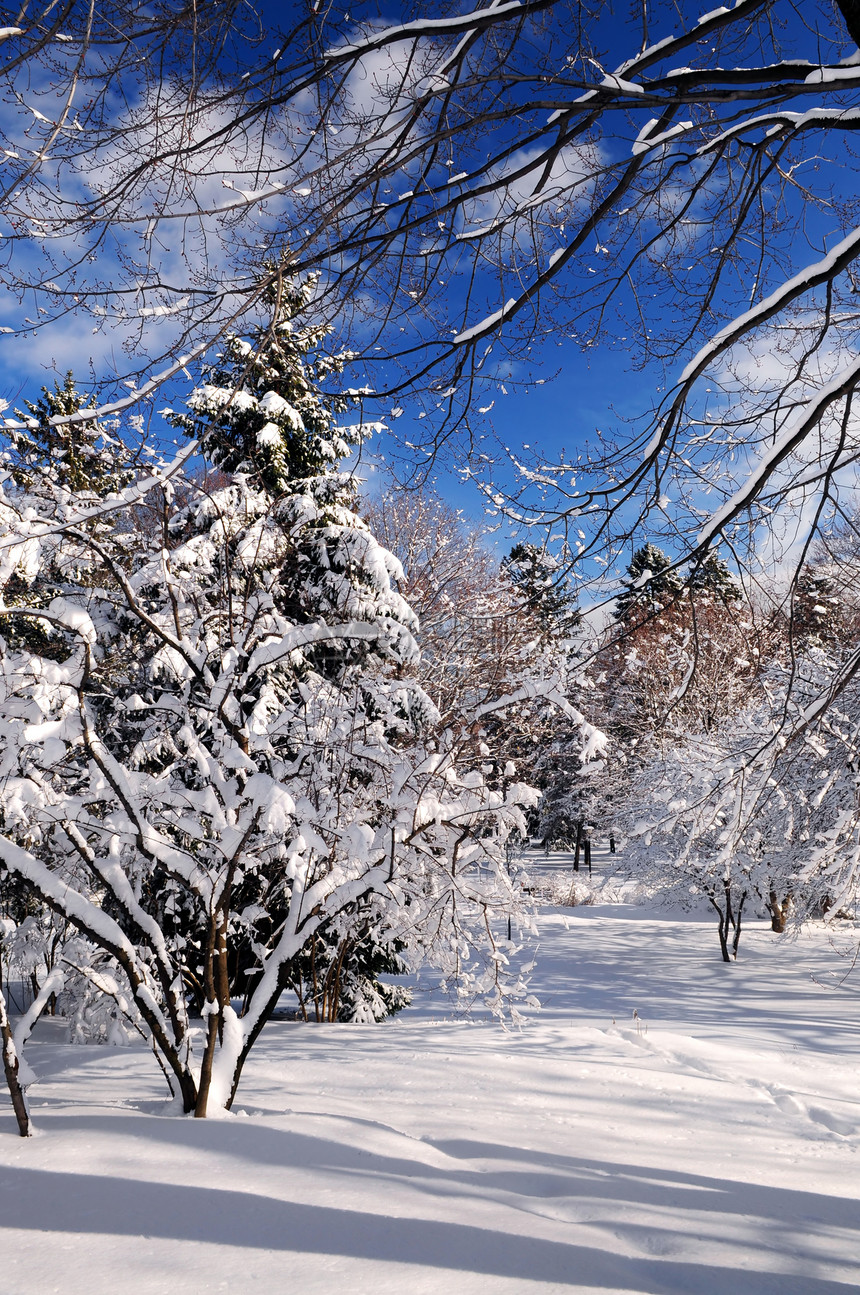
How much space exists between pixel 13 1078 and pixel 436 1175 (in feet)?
7.39

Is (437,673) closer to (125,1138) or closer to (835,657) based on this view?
(835,657)

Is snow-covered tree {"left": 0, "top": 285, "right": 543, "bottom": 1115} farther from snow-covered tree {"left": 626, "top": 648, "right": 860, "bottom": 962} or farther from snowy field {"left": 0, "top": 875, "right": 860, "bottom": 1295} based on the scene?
snow-covered tree {"left": 626, "top": 648, "right": 860, "bottom": 962}

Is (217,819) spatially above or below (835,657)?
below

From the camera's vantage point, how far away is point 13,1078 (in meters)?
3.81

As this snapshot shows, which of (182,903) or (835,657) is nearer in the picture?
(182,903)

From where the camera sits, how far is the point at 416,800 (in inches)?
186

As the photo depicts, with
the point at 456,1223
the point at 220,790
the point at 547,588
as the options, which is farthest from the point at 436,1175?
the point at 547,588

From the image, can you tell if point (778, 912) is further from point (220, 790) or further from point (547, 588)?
point (547, 588)

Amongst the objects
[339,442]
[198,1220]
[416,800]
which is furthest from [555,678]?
[339,442]

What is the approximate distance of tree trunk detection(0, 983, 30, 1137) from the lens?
3.66 meters

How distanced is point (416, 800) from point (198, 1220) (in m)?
2.40

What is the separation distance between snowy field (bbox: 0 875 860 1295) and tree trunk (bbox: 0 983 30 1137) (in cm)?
12

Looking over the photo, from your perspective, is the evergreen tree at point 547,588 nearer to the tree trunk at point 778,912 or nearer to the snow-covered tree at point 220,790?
the snow-covered tree at point 220,790

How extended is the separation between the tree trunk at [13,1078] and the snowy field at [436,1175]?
0.12 meters
